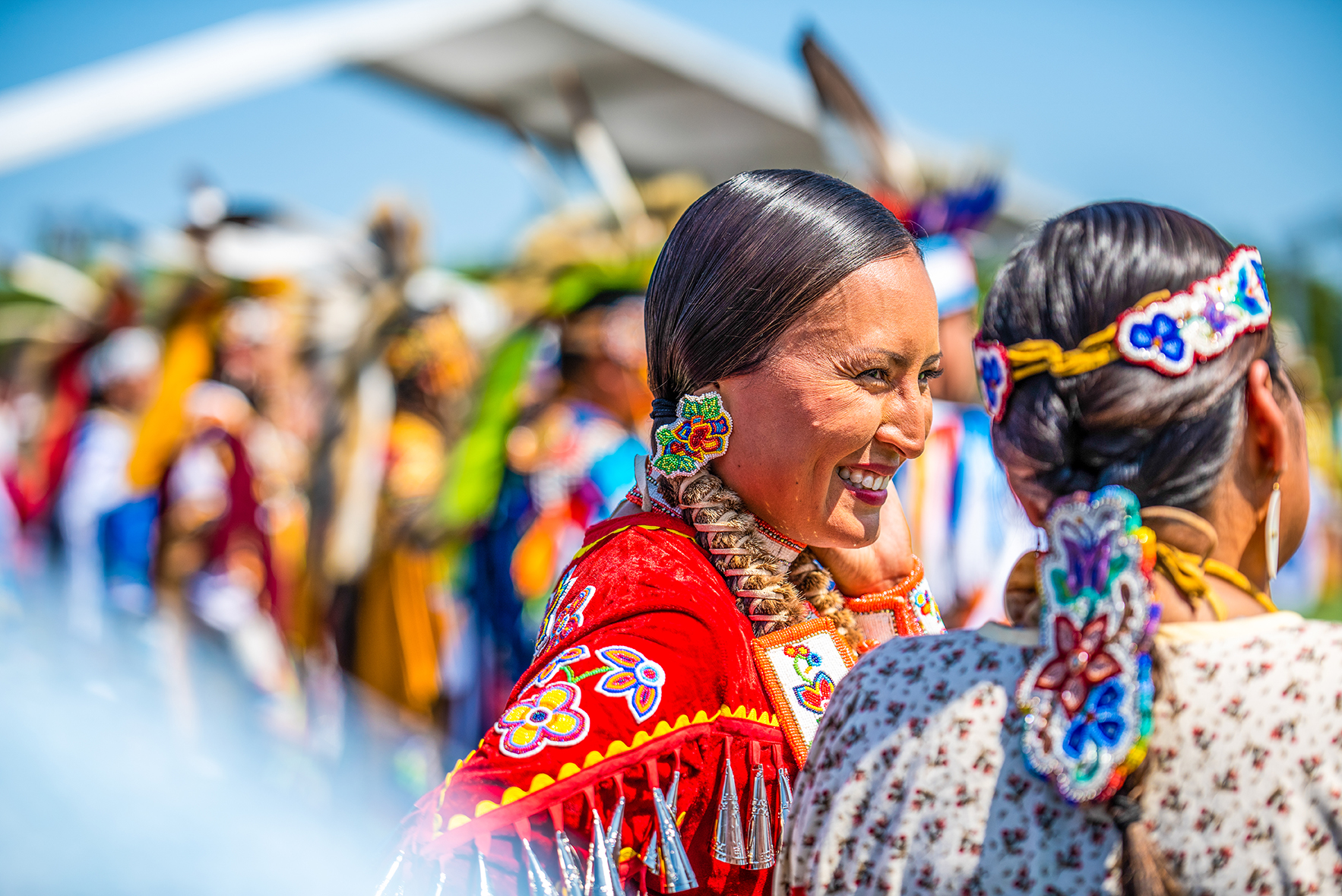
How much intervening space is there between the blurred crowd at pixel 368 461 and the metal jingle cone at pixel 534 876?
269 cm

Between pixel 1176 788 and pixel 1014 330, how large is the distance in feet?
1.60

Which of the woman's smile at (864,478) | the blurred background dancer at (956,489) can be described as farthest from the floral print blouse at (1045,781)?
the blurred background dancer at (956,489)

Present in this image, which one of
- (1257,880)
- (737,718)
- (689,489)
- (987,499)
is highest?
(689,489)

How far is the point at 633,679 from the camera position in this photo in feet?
4.99

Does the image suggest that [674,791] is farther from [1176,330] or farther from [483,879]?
[1176,330]

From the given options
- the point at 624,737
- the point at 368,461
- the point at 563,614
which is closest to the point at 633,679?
the point at 624,737

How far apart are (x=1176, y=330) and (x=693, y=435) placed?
750 millimetres

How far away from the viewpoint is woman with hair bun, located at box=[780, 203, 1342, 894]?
1073 millimetres

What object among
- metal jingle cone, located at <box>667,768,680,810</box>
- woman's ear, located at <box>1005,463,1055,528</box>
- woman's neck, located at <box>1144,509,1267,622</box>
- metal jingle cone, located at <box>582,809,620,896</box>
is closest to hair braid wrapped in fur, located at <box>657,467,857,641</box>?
metal jingle cone, located at <box>667,768,680,810</box>

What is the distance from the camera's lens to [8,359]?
12.4 meters

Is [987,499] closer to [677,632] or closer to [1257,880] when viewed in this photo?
[677,632]

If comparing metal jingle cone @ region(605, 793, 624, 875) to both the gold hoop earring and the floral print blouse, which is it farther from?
the gold hoop earring

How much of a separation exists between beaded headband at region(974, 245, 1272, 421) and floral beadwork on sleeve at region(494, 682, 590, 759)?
26.6 inches

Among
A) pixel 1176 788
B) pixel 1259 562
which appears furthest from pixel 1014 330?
pixel 1176 788
